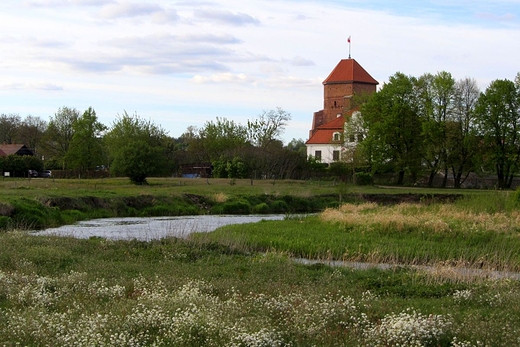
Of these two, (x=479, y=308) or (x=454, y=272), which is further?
(x=454, y=272)

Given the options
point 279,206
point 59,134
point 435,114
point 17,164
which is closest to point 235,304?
point 279,206

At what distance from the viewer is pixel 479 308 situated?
1331 centimetres

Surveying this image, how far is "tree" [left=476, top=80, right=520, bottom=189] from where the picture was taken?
73.1 metres

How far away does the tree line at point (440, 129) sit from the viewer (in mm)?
73500

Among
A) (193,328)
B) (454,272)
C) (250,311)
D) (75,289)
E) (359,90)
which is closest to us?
(193,328)

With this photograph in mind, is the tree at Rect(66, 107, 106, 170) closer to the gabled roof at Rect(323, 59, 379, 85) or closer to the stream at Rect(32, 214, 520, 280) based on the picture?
the stream at Rect(32, 214, 520, 280)

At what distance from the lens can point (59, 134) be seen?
95.7 metres

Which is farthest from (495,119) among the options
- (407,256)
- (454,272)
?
(454,272)

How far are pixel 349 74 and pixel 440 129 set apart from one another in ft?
129

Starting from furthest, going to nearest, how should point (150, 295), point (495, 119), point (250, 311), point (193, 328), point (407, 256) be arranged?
point (495, 119) < point (407, 256) < point (150, 295) < point (250, 311) < point (193, 328)

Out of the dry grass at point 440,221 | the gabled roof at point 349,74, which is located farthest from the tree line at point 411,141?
the dry grass at point 440,221

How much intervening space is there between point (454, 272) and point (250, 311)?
666 centimetres

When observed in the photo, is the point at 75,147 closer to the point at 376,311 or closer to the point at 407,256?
the point at 407,256

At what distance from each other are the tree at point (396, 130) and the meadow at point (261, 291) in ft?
171
